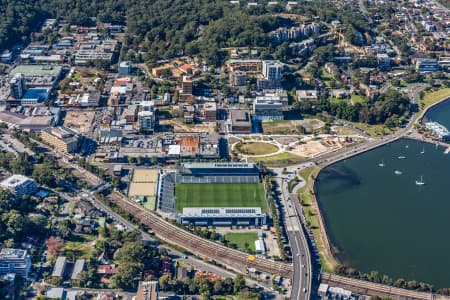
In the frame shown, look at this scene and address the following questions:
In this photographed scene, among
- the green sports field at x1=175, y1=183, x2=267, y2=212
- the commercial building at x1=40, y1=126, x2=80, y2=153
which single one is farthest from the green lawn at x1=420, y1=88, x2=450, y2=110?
the commercial building at x1=40, y1=126, x2=80, y2=153

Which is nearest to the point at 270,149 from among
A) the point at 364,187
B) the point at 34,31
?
the point at 364,187

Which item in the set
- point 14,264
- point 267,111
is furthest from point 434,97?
point 14,264

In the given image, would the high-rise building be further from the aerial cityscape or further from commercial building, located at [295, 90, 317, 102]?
commercial building, located at [295, 90, 317, 102]

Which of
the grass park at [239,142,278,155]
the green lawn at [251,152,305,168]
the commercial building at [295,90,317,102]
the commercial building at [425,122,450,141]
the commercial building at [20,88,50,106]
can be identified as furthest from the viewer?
the commercial building at [295,90,317,102]

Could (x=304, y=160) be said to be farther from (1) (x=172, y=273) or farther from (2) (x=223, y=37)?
(2) (x=223, y=37)

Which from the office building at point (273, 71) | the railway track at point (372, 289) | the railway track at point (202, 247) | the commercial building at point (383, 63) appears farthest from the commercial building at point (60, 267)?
the commercial building at point (383, 63)

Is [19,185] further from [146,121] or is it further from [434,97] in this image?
[434,97]
